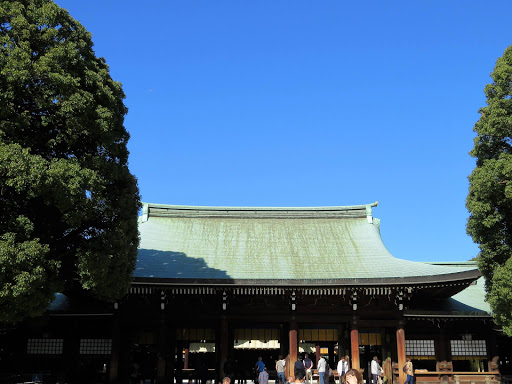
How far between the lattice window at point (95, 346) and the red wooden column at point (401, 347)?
11.4m

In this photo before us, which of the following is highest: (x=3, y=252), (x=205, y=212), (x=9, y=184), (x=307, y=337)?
(x=205, y=212)

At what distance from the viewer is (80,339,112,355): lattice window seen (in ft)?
66.6

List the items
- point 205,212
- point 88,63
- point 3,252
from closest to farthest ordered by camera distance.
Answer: point 3,252, point 88,63, point 205,212

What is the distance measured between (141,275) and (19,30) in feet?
33.3

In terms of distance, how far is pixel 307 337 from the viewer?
2162 cm

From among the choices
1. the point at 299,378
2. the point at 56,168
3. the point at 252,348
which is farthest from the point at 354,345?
the point at 56,168

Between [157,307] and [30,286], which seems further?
[157,307]

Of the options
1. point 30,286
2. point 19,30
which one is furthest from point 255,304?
point 19,30

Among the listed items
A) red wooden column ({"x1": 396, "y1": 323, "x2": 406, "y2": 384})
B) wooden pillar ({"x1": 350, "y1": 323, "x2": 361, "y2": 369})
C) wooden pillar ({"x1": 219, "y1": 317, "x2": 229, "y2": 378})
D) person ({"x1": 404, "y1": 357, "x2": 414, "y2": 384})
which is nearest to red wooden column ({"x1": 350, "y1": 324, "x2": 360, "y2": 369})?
wooden pillar ({"x1": 350, "y1": 323, "x2": 361, "y2": 369})

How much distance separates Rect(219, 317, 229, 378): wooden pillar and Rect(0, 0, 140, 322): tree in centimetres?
618

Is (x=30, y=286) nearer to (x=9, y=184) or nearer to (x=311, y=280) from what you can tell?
(x=9, y=184)

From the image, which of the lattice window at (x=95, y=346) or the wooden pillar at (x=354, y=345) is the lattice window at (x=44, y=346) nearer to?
the lattice window at (x=95, y=346)

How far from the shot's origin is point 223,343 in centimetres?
1938

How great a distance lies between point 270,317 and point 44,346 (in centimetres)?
922
